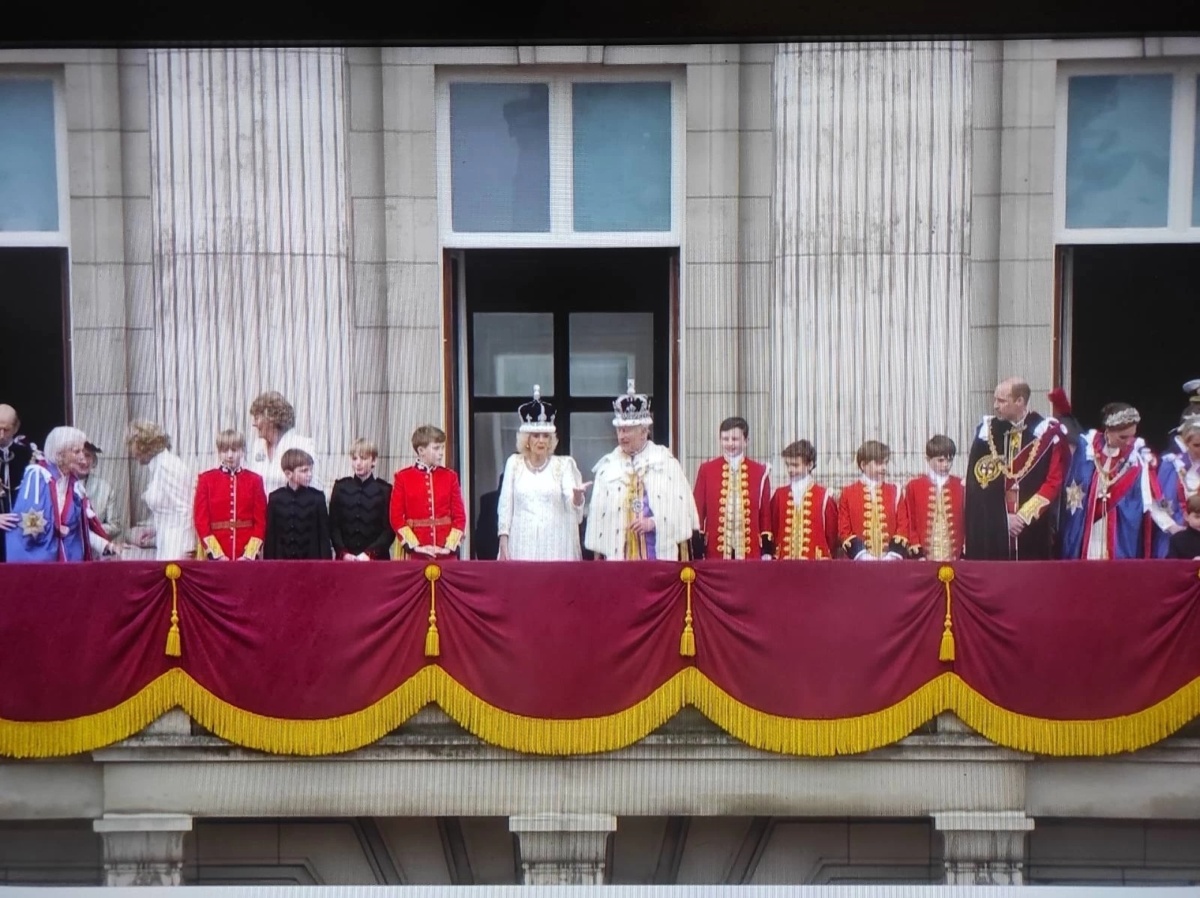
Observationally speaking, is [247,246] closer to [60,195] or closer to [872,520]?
[60,195]

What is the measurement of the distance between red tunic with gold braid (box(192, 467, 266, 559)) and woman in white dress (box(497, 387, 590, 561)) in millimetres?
884

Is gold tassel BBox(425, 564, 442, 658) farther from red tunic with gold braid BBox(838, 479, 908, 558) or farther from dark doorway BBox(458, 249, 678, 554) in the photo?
red tunic with gold braid BBox(838, 479, 908, 558)

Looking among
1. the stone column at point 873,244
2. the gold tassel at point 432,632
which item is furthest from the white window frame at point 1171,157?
the gold tassel at point 432,632

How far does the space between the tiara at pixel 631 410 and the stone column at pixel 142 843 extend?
199cm

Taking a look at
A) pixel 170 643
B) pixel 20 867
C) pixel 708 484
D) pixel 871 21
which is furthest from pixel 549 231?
pixel 20 867

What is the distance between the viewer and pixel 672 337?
15.8ft

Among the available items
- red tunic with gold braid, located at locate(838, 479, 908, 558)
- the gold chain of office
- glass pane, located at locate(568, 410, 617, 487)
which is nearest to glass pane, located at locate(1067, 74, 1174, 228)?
the gold chain of office

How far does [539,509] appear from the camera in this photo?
189 inches

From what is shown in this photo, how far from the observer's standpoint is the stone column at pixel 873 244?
4.52 metres

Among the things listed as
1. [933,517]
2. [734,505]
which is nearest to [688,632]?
[734,505]

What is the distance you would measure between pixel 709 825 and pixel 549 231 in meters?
2.20

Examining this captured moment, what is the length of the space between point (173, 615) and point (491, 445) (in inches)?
50.4

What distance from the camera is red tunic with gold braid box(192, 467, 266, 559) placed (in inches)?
184

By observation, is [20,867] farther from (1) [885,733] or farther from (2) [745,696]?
(1) [885,733]
